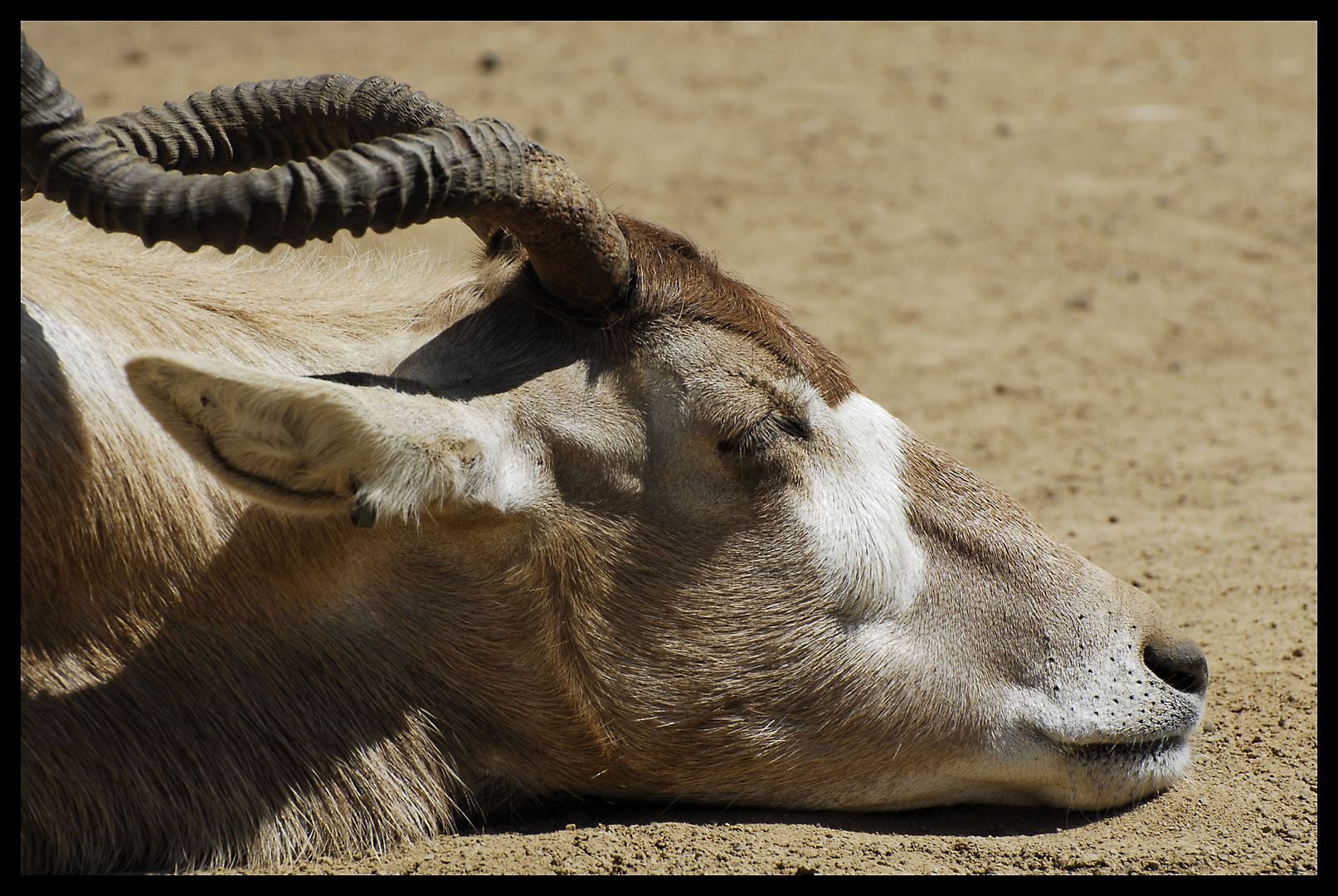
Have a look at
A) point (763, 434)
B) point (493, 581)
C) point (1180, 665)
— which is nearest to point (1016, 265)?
point (1180, 665)

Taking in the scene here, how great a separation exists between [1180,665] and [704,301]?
1958mm

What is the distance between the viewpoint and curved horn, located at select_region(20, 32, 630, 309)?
8.91 feet

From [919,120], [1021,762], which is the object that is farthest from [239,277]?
A: [919,120]

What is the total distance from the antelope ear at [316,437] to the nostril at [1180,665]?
2.24 meters

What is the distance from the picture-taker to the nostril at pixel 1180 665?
3.72 meters

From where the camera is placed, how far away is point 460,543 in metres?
3.26

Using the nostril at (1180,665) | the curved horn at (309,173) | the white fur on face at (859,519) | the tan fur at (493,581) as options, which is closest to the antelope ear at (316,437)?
the tan fur at (493,581)

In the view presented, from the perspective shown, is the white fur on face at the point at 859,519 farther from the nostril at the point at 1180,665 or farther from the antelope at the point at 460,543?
the nostril at the point at 1180,665

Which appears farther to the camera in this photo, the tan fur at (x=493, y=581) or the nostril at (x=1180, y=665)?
the nostril at (x=1180, y=665)

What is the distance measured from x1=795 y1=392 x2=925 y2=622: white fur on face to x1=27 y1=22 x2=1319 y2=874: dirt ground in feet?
2.47

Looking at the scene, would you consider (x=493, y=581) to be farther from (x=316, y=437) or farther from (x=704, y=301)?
(x=704, y=301)

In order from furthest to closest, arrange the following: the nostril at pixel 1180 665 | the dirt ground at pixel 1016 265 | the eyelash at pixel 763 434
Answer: the nostril at pixel 1180 665 < the dirt ground at pixel 1016 265 < the eyelash at pixel 763 434

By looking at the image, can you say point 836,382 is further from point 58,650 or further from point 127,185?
point 58,650

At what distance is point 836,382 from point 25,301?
7.80 ft
